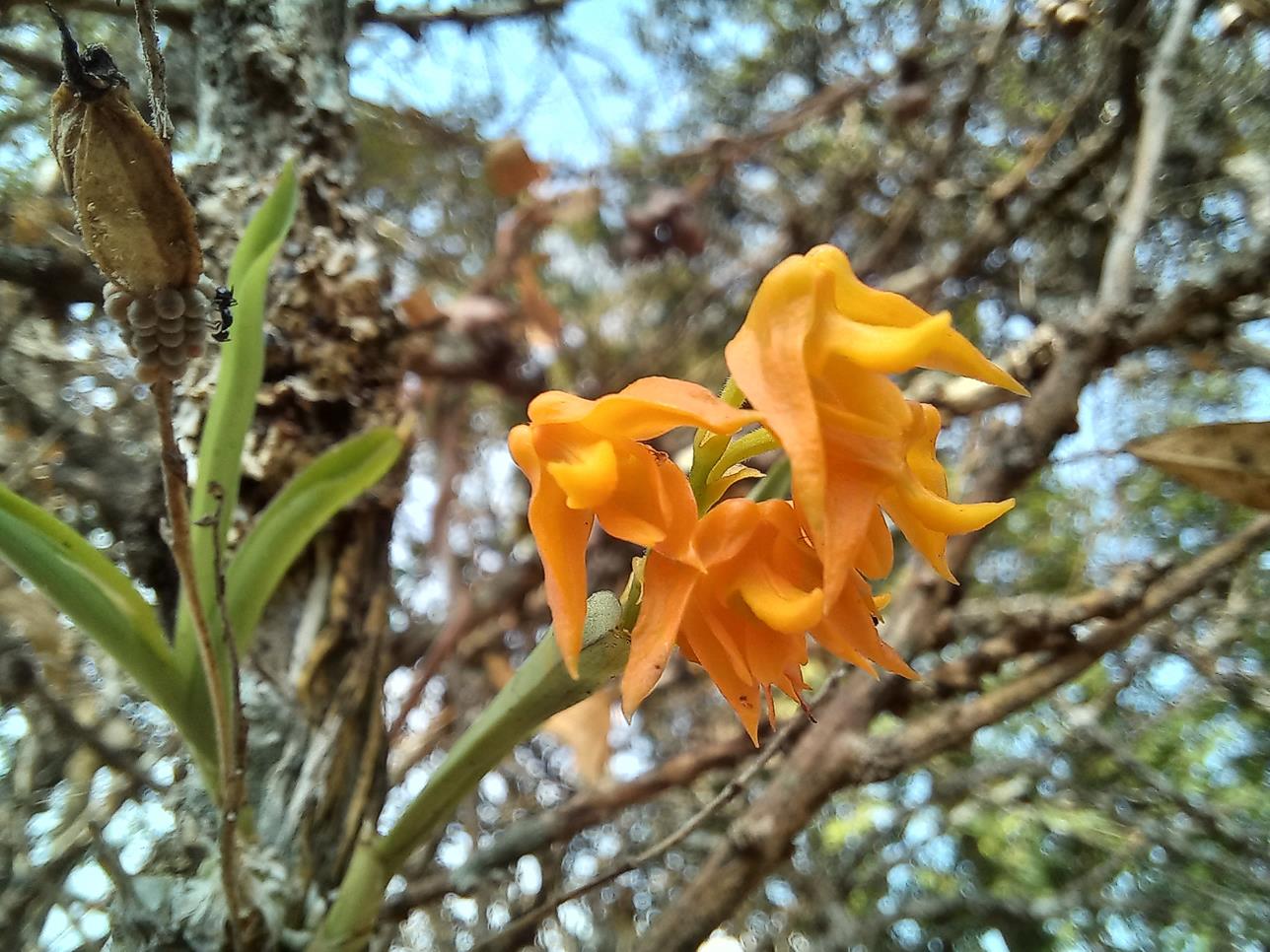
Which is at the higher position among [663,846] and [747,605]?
[747,605]

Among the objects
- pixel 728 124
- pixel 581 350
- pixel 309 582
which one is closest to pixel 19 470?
pixel 309 582

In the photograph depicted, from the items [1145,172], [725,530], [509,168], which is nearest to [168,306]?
[725,530]

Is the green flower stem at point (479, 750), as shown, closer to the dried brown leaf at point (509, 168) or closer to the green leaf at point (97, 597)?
the green leaf at point (97, 597)

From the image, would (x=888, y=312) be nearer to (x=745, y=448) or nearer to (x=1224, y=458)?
(x=745, y=448)

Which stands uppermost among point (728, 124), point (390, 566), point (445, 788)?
point (728, 124)

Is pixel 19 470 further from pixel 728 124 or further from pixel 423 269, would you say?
pixel 728 124

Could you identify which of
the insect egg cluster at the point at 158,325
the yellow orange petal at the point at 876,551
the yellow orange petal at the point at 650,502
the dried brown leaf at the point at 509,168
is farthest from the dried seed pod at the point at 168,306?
the dried brown leaf at the point at 509,168

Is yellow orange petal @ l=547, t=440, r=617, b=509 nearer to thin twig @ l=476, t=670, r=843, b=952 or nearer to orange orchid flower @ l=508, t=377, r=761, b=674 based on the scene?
orange orchid flower @ l=508, t=377, r=761, b=674

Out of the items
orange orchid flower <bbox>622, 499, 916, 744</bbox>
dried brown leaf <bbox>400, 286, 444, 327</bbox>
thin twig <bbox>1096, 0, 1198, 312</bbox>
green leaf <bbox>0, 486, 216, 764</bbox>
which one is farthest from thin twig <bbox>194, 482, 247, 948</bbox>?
thin twig <bbox>1096, 0, 1198, 312</bbox>
